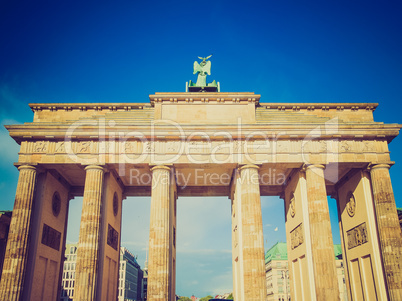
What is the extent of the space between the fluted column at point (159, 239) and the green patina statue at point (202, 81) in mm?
9906

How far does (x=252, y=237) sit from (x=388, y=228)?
30.6 ft

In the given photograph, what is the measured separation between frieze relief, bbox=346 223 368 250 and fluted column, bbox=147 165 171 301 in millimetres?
14810

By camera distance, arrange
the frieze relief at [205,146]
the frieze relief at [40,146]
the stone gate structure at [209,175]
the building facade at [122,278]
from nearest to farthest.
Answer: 1. the stone gate structure at [209,175]
2. the frieze relief at [40,146]
3. the frieze relief at [205,146]
4. the building facade at [122,278]

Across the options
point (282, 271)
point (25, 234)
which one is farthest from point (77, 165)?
point (282, 271)

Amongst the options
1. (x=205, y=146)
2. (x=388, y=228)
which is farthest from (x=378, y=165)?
(x=205, y=146)

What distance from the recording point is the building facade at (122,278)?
315 feet

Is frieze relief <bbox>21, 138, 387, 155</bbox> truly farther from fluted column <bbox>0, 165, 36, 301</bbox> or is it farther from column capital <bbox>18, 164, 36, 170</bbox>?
fluted column <bbox>0, 165, 36, 301</bbox>

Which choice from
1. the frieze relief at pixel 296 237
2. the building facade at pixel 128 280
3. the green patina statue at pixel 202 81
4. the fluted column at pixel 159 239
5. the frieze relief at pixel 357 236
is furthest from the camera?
the building facade at pixel 128 280

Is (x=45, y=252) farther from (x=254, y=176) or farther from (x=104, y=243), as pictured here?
(x=254, y=176)

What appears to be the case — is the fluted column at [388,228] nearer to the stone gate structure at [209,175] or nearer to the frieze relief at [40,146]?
the stone gate structure at [209,175]

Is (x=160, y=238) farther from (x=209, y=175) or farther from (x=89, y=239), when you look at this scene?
(x=209, y=175)

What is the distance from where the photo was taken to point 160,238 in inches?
944

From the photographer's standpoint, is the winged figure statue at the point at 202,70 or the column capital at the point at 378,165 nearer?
the column capital at the point at 378,165

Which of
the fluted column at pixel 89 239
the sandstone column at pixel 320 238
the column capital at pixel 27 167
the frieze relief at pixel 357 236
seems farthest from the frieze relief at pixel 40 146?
the frieze relief at pixel 357 236
